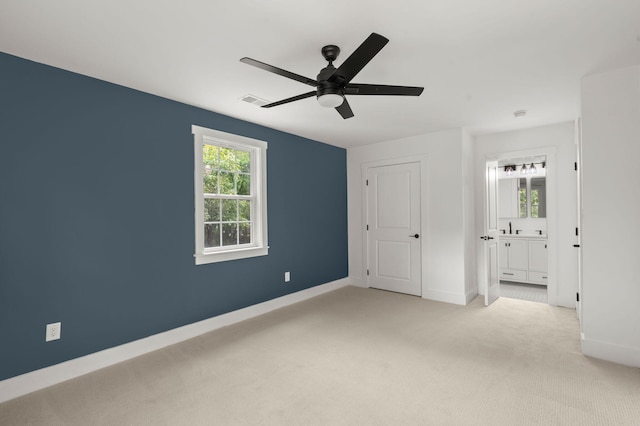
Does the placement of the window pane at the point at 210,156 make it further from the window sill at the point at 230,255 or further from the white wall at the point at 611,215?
the white wall at the point at 611,215

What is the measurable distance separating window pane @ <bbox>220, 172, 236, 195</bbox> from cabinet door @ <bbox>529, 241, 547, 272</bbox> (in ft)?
16.5

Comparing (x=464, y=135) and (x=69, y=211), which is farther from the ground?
(x=464, y=135)

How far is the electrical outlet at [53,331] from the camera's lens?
2.50 metres

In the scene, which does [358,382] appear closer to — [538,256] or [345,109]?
[345,109]

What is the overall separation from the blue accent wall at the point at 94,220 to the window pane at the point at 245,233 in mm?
323

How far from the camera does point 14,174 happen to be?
2.38 m

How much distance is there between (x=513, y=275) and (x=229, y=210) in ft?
16.5

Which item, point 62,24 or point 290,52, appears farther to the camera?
point 290,52

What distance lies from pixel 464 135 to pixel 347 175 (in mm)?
2073

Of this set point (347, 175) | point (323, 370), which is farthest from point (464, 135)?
point (323, 370)

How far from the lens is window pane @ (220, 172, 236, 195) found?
390cm

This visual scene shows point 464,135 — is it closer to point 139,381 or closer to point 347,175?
point 347,175

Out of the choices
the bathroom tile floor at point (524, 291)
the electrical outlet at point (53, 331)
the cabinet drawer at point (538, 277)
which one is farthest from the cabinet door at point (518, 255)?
the electrical outlet at point (53, 331)

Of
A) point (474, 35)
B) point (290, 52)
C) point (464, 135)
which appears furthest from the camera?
point (464, 135)
